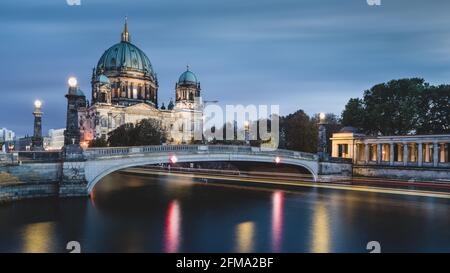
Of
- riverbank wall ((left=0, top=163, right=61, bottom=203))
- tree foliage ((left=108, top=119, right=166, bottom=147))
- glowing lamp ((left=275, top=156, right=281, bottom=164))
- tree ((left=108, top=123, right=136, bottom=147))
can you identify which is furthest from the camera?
tree ((left=108, top=123, right=136, bottom=147))

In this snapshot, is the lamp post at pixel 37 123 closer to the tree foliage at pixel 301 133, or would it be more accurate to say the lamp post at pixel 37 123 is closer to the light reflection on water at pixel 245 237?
the light reflection on water at pixel 245 237

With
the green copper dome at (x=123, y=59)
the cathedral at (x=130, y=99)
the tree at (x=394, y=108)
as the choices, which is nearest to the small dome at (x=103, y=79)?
the cathedral at (x=130, y=99)

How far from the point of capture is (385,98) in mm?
71688

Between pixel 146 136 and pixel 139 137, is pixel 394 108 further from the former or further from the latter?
pixel 139 137

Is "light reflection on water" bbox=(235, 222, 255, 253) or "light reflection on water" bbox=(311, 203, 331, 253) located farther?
"light reflection on water" bbox=(311, 203, 331, 253)

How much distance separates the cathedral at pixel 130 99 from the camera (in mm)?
103750

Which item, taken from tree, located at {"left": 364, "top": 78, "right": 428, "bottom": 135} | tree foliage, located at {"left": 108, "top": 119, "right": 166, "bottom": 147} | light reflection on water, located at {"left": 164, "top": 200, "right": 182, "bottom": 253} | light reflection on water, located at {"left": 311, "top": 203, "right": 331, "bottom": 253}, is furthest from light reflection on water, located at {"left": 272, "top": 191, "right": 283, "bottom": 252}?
tree, located at {"left": 364, "top": 78, "right": 428, "bottom": 135}

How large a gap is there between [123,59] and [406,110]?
265 ft

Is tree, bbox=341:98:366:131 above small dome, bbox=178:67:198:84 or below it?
below

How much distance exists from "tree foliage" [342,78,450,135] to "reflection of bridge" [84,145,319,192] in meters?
29.2

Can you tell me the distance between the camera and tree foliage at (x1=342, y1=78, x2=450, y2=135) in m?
66.6

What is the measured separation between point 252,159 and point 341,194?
33.3ft

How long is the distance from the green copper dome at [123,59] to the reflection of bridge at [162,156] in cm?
8027

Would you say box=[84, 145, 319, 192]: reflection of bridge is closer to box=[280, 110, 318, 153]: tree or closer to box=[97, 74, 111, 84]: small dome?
box=[280, 110, 318, 153]: tree
